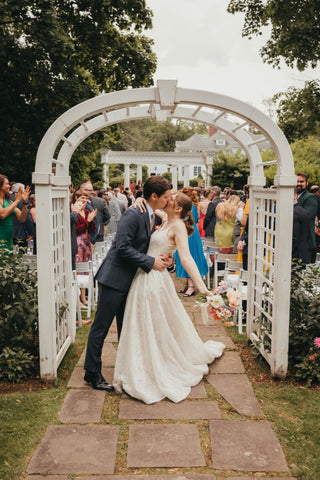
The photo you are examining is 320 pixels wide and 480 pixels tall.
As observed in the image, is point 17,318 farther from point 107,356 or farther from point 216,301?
point 216,301

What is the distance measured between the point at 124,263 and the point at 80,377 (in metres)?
1.38

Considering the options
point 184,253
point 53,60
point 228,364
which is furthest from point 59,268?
point 53,60

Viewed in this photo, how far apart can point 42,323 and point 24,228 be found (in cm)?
457

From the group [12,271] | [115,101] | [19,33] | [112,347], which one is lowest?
[112,347]

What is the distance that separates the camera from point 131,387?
14.1ft

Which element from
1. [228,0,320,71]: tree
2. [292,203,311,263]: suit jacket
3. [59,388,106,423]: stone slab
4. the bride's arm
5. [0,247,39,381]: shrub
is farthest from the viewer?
[228,0,320,71]: tree

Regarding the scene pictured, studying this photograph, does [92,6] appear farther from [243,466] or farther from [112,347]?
[243,466]

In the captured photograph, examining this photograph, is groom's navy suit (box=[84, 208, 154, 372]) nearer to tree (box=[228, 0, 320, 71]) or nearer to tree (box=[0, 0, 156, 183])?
tree (box=[0, 0, 156, 183])

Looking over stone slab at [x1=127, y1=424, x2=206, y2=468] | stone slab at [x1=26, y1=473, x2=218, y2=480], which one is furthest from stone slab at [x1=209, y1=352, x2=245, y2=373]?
stone slab at [x1=26, y1=473, x2=218, y2=480]

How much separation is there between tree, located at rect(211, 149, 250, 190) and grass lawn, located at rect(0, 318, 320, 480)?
20459 millimetres

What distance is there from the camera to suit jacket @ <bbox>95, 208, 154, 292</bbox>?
4.26m

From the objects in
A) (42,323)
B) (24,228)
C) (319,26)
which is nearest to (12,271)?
(42,323)

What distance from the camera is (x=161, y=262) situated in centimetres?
439

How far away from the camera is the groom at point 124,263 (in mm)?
4289
